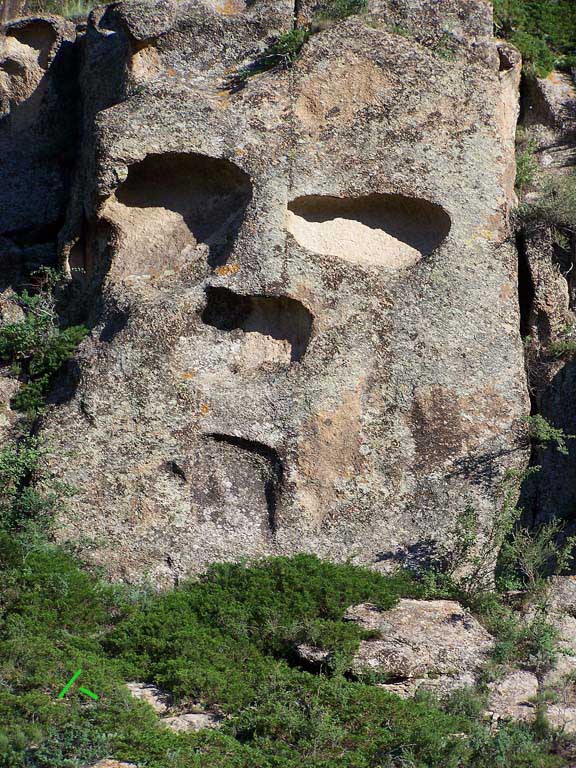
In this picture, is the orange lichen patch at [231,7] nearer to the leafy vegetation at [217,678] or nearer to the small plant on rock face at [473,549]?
the small plant on rock face at [473,549]

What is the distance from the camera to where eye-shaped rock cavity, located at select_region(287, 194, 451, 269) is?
10703 mm

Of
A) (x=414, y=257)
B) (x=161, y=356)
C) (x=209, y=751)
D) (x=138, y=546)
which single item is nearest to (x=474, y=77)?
(x=414, y=257)

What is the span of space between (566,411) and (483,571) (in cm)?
193

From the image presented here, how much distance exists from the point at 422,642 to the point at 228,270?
161 inches

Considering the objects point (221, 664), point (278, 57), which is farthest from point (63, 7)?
point (221, 664)

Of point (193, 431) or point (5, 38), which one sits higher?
point (5, 38)

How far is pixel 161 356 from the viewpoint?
998 centimetres

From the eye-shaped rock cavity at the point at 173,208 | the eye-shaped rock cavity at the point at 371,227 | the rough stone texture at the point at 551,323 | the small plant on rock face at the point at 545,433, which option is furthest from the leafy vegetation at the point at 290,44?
the small plant on rock face at the point at 545,433

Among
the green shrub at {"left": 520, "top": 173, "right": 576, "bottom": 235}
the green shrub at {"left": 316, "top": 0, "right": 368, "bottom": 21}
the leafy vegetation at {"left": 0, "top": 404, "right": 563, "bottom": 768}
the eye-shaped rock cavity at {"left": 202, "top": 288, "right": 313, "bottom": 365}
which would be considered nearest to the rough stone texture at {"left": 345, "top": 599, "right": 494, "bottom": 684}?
the leafy vegetation at {"left": 0, "top": 404, "right": 563, "bottom": 768}

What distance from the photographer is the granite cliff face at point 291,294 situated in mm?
9648

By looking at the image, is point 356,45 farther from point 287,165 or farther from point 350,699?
point 350,699

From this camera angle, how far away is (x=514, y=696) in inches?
310

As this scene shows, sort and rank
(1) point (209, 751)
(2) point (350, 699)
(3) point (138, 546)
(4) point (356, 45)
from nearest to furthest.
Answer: (1) point (209, 751) < (2) point (350, 699) < (3) point (138, 546) < (4) point (356, 45)

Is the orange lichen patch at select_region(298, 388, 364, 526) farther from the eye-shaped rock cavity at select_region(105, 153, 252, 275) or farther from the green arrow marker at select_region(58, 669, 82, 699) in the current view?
the green arrow marker at select_region(58, 669, 82, 699)
